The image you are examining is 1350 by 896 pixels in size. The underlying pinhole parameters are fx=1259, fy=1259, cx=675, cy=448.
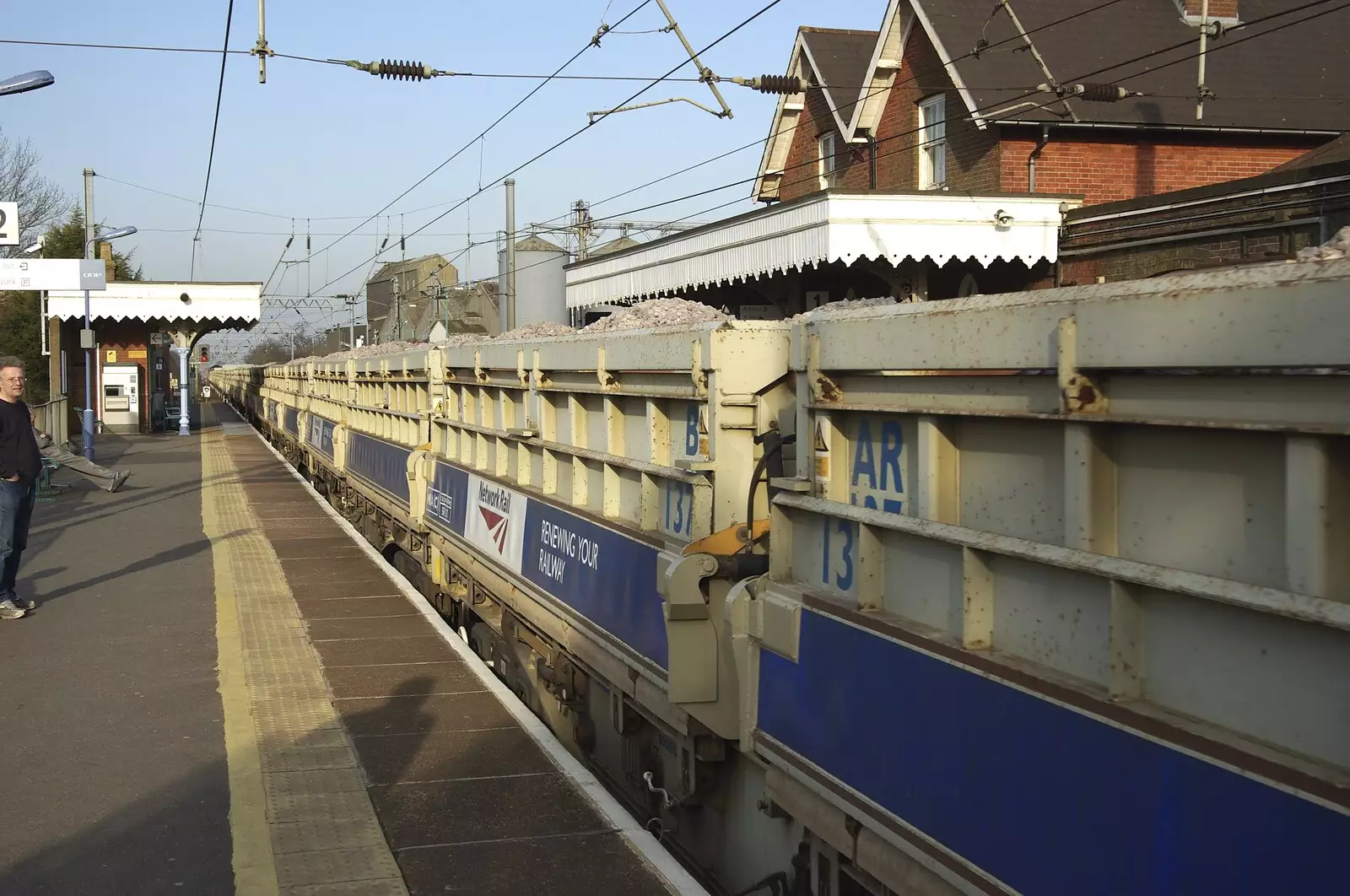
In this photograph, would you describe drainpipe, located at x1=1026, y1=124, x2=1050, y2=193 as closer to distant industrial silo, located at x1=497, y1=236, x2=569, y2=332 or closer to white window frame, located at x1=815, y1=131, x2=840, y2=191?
white window frame, located at x1=815, y1=131, x2=840, y2=191

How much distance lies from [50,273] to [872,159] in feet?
45.5

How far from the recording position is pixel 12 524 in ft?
29.4

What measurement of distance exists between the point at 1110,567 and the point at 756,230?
1460 cm

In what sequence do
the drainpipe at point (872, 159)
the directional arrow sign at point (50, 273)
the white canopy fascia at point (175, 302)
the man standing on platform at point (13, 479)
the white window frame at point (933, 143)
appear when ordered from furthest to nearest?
the white canopy fascia at point (175, 302) < the drainpipe at point (872, 159) < the white window frame at point (933, 143) < the directional arrow sign at point (50, 273) < the man standing on platform at point (13, 479)

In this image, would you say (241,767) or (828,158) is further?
(828,158)

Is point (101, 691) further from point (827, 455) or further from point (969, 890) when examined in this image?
point (969, 890)

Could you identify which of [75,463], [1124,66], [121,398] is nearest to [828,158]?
[1124,66]

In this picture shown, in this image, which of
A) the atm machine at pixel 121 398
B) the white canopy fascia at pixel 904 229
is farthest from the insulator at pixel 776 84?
the atm machine at pixel 121 398

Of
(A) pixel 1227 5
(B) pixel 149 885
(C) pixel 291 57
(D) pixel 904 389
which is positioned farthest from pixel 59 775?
(A) pixel 1227 5

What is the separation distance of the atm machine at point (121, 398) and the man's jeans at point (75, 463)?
A: 20.4 metres

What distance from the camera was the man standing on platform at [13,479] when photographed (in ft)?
29.3

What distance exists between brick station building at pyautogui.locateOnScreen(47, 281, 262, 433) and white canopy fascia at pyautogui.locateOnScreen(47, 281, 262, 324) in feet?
0.08

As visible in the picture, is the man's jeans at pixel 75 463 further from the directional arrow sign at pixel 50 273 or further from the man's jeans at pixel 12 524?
the man's jeans at pixel 12 524

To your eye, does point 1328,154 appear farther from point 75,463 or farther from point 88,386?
point 88,386
